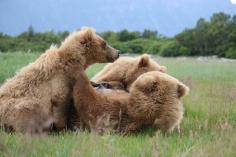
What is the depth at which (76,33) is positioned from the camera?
7098 mm

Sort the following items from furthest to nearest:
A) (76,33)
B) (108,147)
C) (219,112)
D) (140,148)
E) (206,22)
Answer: (206,22) < (219,112) < (76,33) < (140,148) < (108,147)

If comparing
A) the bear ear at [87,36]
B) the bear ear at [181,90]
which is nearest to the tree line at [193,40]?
the bear ear at [87,36]

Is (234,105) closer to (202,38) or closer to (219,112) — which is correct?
(219,112)

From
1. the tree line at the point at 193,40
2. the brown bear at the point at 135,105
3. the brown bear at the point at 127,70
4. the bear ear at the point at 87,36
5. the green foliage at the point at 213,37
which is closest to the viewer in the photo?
the brown bear at the point at 135,105

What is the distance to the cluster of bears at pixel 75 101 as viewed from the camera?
6.26 metres

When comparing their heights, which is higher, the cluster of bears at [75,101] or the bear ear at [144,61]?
the bear ear at [144,61]

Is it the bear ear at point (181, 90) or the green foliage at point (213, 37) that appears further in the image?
the green foliage at point (213, 37)

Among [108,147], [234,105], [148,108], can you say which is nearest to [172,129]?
[148,108]

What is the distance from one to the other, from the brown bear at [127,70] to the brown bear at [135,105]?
1.00 m

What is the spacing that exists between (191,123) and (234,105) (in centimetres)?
204

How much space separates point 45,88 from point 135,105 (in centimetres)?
110

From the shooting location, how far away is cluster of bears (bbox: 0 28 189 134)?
20.5 ft

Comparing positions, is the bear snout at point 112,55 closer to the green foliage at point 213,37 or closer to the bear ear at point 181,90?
the bear ear at point 181,90

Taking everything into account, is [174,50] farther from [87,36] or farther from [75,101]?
[75,101]
